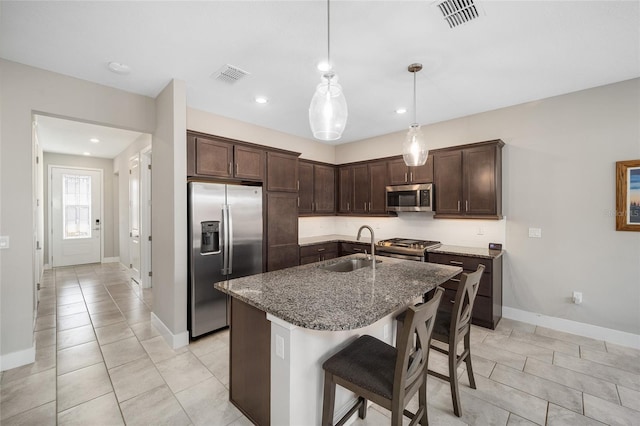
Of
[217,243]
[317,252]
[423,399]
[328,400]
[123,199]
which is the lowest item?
[423,399]

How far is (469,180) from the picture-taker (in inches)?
150

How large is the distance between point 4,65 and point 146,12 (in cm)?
174

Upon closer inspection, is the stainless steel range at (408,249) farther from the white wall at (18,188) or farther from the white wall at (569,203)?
the white wall at (18,188)

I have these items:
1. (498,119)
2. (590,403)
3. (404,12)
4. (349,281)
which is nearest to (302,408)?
(349,281)

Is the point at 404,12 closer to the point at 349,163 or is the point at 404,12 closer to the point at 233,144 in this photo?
the point at 233,144

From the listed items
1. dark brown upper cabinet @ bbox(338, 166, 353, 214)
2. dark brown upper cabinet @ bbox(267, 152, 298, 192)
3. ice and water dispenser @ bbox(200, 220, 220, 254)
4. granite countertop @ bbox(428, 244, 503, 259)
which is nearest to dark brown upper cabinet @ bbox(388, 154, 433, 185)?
dark brown upper cabinet @ bbox(338, 166, 353, 214)

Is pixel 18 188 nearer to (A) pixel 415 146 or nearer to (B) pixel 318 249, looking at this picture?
(B) pixel 318 249

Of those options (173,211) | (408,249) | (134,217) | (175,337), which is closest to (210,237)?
(173,211)

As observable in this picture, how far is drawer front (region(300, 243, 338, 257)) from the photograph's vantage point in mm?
4477

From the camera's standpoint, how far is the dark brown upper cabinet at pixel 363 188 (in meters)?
4.83

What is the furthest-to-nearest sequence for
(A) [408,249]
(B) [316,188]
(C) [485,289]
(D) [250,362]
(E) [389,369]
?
(B) [316,188]
(A) [408,249]
(C) [485,289]
(D) [250,362]
(E) [389,369]

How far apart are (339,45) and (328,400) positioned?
2601mm

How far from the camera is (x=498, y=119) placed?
3.79 meters

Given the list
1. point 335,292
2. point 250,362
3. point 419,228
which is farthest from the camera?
point 419,228
